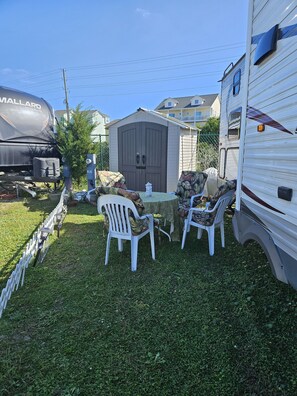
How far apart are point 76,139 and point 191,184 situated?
370 cm

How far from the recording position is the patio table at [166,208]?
3639 millimetres

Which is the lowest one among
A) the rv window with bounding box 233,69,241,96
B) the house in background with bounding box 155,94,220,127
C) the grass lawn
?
the grass lawn

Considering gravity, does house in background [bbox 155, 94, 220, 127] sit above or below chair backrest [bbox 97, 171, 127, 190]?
above

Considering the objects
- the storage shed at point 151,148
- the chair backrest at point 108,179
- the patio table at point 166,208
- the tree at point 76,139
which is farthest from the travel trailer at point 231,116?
the tree at point 76,139

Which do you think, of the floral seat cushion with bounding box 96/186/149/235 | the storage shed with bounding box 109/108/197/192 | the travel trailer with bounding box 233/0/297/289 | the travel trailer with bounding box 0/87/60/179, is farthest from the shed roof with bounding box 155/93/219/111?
the travel trailer with bounding box 233/0/297/289

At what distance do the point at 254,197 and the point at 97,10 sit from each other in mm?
6475

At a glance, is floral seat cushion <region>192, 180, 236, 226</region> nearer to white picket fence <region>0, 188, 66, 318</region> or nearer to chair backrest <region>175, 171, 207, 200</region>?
chair backrest <region>175, 171, 207, 200</region>

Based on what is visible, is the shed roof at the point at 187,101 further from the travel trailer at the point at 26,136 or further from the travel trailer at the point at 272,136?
the travel trailer at the point at 272,136

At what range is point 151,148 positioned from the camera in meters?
7.05

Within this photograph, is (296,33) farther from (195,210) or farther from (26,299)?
(26,299)

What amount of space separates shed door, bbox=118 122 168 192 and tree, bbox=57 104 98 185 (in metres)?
1.05

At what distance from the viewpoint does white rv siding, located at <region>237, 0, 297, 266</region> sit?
4.89 ft

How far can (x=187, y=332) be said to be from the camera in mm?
1979

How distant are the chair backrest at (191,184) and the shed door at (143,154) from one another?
2094 mm
